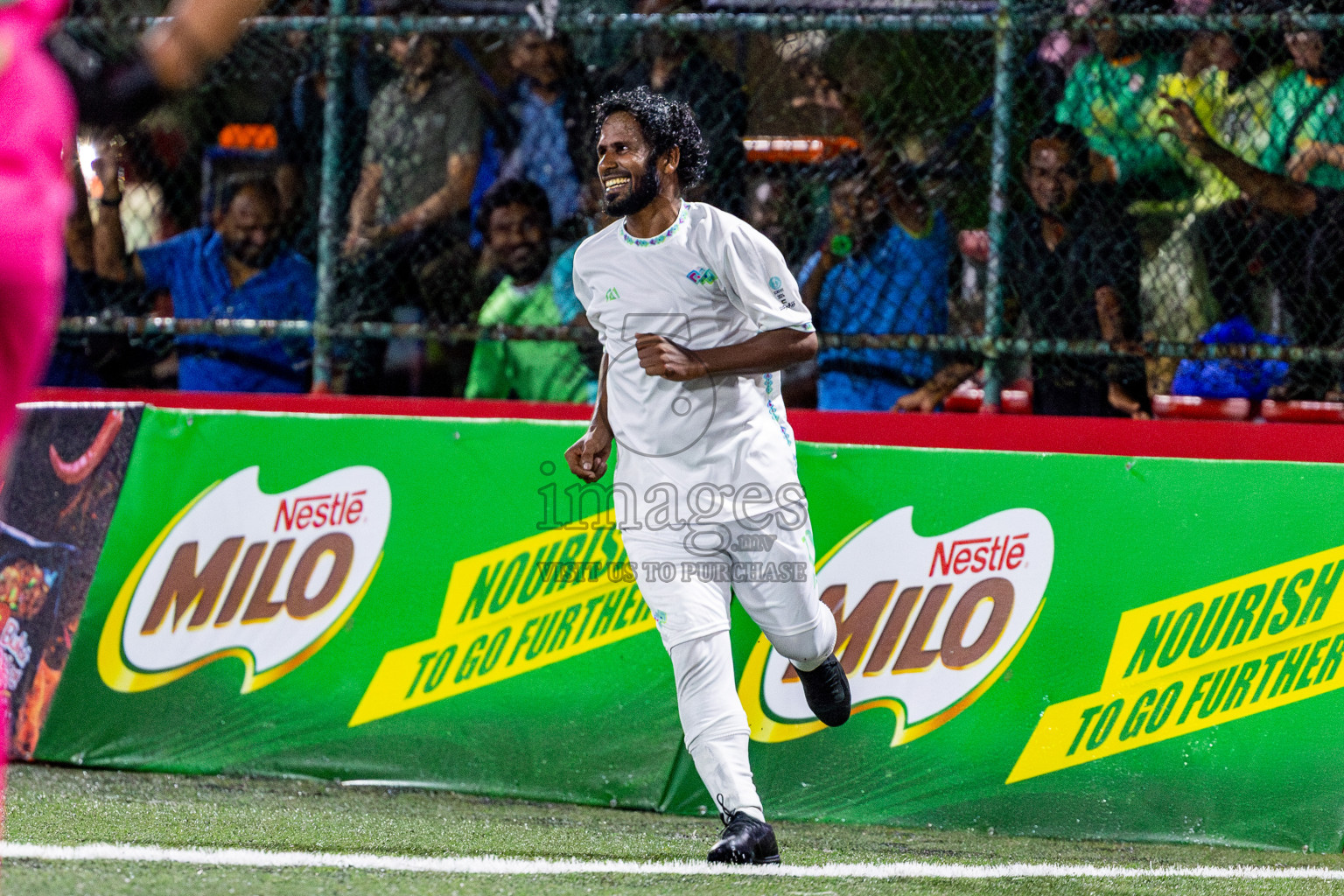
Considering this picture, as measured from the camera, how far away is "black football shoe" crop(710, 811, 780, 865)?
4.17 meters

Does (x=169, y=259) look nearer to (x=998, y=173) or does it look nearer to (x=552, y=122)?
(x=552, y=122)

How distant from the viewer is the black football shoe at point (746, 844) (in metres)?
4.17

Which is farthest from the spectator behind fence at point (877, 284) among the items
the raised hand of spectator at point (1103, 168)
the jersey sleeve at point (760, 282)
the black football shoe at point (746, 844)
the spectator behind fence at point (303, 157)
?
the black football shoe at point (746, 844)

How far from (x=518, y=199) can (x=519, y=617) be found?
182cm

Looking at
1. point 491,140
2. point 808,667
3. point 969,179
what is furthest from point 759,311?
point 491,140

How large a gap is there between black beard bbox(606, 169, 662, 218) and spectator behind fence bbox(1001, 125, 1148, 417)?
162 centimetres

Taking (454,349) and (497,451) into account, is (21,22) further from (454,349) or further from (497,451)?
(454,349)

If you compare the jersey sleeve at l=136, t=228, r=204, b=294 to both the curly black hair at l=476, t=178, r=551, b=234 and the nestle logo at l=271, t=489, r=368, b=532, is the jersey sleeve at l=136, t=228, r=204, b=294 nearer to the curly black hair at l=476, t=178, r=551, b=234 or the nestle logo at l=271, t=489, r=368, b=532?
the curly black hair at l=476, t=178, r=551, b=234

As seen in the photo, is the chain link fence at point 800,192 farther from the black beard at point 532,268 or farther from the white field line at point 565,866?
the white field line at point 565,866

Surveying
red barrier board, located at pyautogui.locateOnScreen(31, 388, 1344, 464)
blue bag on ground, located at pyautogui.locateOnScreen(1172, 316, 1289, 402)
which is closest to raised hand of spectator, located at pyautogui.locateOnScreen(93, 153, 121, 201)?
red barrier board, located at pyautogui.locateOnScreen(31, 388, 1344, 464)

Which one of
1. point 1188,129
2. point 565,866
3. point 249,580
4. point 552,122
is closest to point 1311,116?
point 1188,129

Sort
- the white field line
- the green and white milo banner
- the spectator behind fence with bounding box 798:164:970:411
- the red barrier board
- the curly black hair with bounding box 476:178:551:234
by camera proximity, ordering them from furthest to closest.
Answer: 1. the curly black hair with bounding box 476:178:551:234
2. the spectator behind fence with bounding box 798:164:970:411
3. the red barrier board
4. the green and white milo banner
5. the white field line

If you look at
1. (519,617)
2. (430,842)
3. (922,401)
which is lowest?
(430,842)

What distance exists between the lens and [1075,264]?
18.6ft
